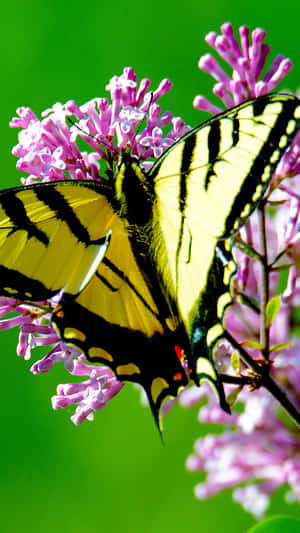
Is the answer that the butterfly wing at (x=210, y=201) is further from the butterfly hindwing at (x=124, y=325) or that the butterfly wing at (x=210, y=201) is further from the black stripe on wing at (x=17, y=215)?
the black stripe on wing at (x=17, y=215)

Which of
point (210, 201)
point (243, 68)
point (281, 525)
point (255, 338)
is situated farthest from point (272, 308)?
point (243, 68)

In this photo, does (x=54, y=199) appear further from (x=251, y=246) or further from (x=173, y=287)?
(x=251, y=246)

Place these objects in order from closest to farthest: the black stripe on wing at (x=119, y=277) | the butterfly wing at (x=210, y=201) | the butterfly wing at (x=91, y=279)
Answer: the butterfly wing at (x=210, y=201), the butterfly wing at (x=91, y=279), the black stripe on wing at (x=119, y=277)

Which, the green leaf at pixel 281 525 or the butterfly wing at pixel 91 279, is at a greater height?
the butterfly wing at pixel 91 279

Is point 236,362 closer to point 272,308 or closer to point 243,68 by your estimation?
point 272,308

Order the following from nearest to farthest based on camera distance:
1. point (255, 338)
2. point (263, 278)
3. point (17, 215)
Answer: point (17, 215) < point (263, 278) < point (255, 338)

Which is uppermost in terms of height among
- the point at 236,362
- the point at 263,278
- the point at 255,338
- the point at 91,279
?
the point at 91,279

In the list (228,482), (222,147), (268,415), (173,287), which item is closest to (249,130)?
(222,147)

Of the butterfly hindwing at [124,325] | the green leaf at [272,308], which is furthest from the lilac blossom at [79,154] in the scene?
the green leaf at [272,308]

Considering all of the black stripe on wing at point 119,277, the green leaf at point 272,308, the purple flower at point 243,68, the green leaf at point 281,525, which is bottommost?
the green leaf at point 281,525
